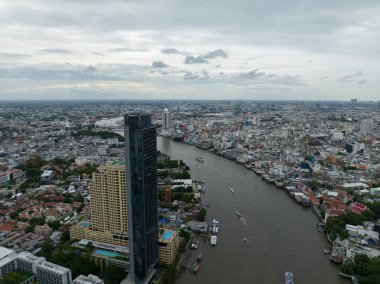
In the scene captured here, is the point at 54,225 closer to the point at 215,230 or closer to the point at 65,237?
the point at 65,237

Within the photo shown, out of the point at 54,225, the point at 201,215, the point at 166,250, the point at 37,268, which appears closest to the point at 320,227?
the point at 201,215

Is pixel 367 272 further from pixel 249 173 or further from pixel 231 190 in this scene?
pixel 249 173

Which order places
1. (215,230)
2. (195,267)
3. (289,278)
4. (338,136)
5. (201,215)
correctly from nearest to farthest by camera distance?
(289,278)
(195,267)
(215,230)
(201,215)
(338,136)

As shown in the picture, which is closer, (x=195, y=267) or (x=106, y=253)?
(x=195, y=267)

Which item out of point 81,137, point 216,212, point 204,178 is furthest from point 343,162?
point 81,137

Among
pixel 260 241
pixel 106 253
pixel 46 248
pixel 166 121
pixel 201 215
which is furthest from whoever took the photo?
pixel 166 121

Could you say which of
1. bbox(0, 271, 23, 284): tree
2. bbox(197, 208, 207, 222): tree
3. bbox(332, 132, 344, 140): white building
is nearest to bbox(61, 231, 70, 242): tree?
bbox(0, 271, 23, 284): tree
